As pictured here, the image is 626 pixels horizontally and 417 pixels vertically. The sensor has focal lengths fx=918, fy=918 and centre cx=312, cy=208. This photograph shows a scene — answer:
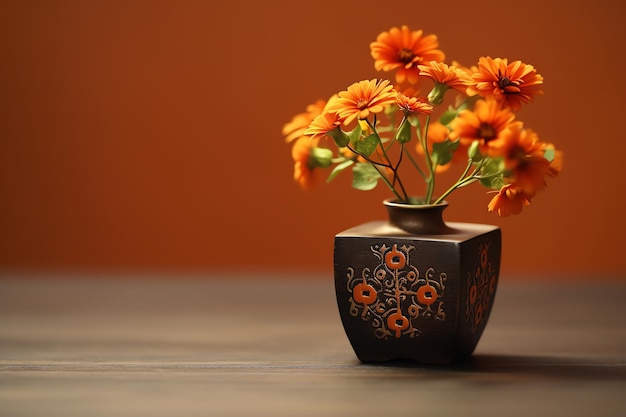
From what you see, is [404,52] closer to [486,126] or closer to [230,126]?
[486,126]

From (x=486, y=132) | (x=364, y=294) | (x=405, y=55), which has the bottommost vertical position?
(x=364, y=294)

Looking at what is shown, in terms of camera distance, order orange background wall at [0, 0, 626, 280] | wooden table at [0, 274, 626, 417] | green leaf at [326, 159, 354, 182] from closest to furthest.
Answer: wooden table at [0, 274, 626, 417], green leaf at [326, 159, 354, 182], orange background wall at [0, 0, 626, 280]

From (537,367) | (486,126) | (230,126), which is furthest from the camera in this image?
(230,126)

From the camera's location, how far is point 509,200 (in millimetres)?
1175

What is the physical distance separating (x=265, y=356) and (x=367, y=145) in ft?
1.08

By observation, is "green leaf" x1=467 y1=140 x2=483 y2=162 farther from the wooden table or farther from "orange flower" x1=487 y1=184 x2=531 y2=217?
the wooden table

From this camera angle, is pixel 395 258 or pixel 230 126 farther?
pixel 230 126

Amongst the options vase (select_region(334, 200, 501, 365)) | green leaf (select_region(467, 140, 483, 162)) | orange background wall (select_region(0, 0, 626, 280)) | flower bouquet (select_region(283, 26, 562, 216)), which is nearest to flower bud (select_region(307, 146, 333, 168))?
flower bouquet (select_region(283, 26, 562, 216))

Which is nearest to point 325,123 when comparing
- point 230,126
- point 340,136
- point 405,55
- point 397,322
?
point 340,136

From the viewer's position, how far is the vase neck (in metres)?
1.20

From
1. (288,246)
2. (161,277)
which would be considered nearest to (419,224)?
(161,277)

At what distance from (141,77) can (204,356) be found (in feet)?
3.56

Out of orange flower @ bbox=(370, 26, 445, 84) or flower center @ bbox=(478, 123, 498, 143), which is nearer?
flower center @ bbox=(478, 123, 498, 143)

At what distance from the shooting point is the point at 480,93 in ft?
3.79
